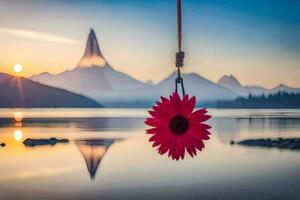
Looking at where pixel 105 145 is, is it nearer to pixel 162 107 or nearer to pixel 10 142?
pixel 10 142

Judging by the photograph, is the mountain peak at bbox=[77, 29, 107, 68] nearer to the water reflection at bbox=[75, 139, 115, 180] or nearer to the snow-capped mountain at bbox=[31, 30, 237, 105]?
the snow-capped mountain at bbox=[31, 30, 237, 105]

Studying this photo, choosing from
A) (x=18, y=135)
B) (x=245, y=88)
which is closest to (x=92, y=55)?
(x=18, y=135)

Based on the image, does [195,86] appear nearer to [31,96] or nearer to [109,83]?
[109,83]

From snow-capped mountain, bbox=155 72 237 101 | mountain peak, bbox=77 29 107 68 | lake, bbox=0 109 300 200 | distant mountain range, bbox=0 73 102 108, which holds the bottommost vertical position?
lake, bbox=0 109 300 200

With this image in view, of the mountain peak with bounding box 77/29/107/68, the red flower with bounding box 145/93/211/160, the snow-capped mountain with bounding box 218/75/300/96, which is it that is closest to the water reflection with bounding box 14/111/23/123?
the mountain peak with bounding box 77/29/107/68

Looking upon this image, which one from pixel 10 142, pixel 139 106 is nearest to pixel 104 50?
pixel 139 106
